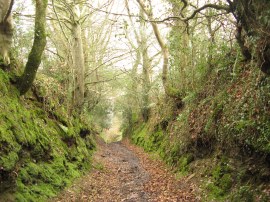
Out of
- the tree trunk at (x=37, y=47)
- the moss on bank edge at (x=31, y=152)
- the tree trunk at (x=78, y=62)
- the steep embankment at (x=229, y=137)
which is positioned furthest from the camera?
the tree trunk at (x=78, y=62)

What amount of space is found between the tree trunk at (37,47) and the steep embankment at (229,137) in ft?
18.6

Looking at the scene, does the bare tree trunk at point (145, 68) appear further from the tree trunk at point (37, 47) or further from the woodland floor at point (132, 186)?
the tree trunk at point (37, 47)

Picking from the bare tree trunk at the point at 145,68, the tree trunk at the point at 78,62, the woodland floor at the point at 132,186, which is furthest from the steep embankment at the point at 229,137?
the bare tree trunk at the point at 145,68

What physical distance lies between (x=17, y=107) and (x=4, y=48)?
7.09ft

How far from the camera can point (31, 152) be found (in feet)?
23.8

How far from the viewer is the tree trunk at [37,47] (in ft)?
26.8

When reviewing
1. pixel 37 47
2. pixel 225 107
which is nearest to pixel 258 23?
pixel 225 107

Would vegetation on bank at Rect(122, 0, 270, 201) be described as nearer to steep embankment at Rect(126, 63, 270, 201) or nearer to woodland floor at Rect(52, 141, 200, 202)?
steep embankment at Rect(126, 63, 270, 201)

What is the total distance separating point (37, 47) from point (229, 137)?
20.3ft

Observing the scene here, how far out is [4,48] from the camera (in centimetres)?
858

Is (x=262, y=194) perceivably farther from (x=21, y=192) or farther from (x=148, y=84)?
(x=148, y=84)

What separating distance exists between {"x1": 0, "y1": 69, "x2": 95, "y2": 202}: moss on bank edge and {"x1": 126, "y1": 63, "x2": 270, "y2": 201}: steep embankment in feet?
13.6

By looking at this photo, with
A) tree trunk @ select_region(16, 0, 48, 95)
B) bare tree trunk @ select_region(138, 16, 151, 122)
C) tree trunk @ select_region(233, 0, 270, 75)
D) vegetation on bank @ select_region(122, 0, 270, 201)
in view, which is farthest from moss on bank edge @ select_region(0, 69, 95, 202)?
bare tree trunk @ select_region(138, 16, 151, 122)

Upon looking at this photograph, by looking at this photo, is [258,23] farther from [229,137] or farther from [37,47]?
[37,47]
